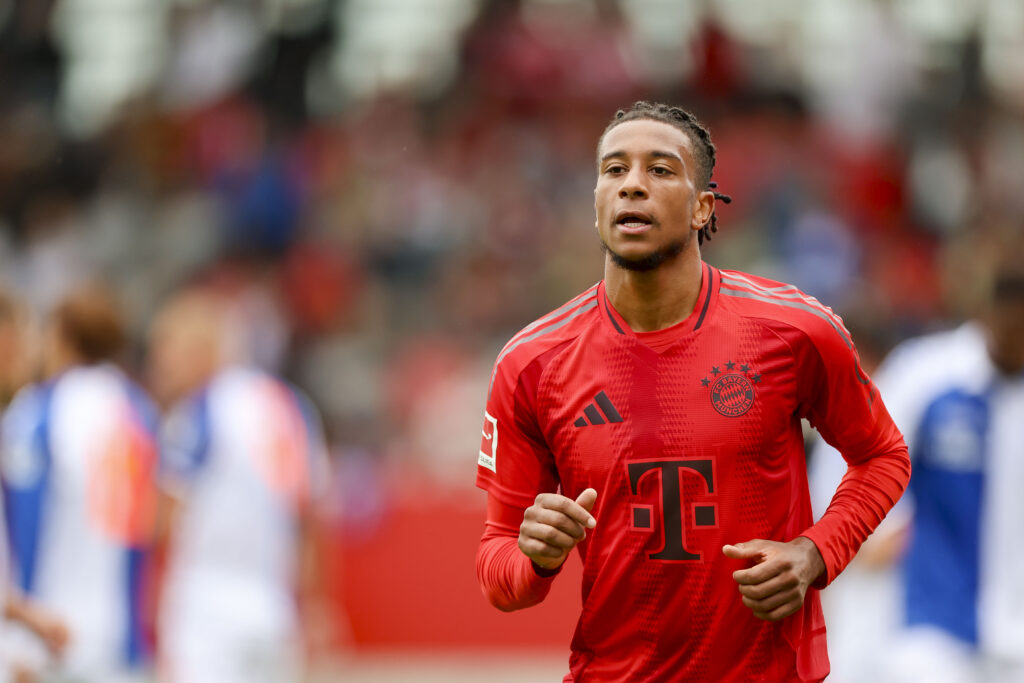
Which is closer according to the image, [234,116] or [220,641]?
[220,641]

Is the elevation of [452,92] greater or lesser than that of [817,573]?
greater

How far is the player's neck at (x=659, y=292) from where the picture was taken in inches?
156


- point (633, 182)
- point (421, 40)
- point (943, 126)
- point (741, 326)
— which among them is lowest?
point (741, 326)

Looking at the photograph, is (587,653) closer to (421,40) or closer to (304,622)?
(304,622)

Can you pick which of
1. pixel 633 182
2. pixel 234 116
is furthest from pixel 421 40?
pixel 633 182

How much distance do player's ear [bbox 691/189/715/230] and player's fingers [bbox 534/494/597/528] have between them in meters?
0.90

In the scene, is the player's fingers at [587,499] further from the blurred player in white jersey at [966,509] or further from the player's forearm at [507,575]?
the blurred player in white jersey at [966,509]

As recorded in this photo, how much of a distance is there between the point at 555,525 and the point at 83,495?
3899 mm

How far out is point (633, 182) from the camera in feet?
12.6

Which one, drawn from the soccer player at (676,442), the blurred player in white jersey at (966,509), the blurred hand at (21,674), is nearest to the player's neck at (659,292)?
the soccer player at (676,442)

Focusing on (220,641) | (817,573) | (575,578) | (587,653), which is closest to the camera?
(817,573)

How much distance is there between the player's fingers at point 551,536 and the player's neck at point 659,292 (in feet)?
2.32

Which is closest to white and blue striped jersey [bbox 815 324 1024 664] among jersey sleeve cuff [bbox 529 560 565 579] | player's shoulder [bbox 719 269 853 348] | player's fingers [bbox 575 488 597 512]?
player's shoulder [bbox 719 269 853 348]

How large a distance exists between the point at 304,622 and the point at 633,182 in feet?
14.8
